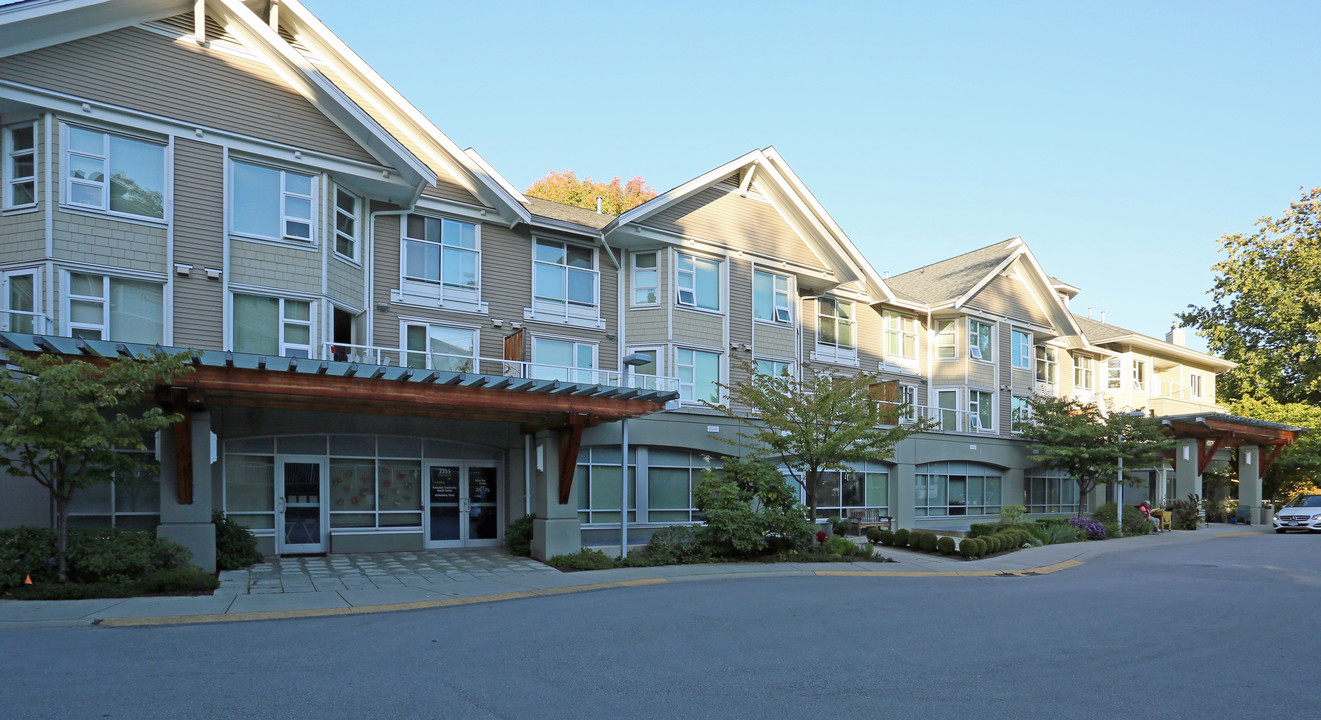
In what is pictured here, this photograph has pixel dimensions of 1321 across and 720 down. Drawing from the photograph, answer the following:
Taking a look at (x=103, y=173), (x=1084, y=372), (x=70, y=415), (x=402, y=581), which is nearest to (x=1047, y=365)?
(x=1084, y=372)

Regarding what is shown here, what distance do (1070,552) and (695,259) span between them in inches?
525

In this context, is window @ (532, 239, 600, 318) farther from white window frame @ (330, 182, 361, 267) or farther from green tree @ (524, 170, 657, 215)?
green tree @ (524, 170, 657, 215)

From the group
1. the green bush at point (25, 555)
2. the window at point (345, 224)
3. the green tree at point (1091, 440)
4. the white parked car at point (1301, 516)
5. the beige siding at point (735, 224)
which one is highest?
the beige siding at point (735, 224)

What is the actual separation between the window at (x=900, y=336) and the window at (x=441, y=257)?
16311 millimetres

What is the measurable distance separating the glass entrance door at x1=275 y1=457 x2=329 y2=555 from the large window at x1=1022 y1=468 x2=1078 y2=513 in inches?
1044

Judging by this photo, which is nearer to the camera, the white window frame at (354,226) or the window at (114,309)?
the window at (114,309)

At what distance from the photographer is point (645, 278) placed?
24797 mm

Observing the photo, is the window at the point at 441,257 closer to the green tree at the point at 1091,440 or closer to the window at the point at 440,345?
the window at the point at 440,345

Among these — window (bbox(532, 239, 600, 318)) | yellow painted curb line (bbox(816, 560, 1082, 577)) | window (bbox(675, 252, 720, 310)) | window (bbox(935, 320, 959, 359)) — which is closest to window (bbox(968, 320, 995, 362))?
window (bbox(935, 320, 959, 359))

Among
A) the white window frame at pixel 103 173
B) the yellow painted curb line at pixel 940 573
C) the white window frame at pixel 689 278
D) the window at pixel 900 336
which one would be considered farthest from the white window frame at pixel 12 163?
the window at pixel 900 336

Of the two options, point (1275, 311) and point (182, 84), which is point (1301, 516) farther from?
point (182, 84)

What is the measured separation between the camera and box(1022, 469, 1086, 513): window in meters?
34.8

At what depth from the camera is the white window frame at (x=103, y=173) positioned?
1634 centimetres

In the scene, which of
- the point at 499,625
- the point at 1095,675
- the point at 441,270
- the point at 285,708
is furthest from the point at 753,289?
the point at 285,708
